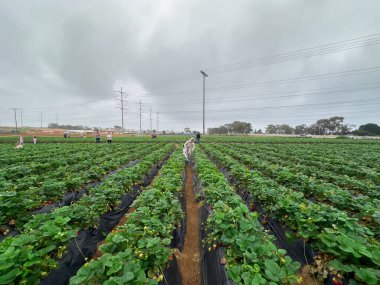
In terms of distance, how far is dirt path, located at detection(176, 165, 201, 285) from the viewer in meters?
3.08

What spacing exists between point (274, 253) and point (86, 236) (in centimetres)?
343

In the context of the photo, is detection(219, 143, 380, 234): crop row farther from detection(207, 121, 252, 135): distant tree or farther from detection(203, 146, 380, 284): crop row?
detection(207, 121, 252, 135): distant tree

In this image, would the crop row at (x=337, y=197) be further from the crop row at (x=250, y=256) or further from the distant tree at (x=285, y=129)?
the distant tree at (x=285, y=129)

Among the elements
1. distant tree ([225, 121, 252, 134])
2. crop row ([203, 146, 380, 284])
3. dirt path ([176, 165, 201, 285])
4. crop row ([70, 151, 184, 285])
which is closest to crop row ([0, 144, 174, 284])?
crop row ([70, 151, 184, 285])

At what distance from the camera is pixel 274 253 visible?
7.64 feet

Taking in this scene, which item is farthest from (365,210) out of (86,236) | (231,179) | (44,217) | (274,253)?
(44,217)

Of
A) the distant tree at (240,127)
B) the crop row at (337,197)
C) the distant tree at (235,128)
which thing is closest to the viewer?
the crop row at (337,197)

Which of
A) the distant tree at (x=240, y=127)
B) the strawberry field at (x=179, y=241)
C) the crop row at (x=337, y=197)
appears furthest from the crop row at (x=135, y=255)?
→ the distant tree at (x=240, y=127)

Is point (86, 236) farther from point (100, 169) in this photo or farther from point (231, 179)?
point (231, 179)

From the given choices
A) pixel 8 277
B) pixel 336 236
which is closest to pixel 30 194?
pixel 8 277

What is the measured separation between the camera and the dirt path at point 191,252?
308 cm

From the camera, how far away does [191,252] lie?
382 centimetres

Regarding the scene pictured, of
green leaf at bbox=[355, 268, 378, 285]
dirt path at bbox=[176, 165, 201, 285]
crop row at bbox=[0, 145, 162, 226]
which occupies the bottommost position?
dirt path at bbox=[176, 165, 201, 285]

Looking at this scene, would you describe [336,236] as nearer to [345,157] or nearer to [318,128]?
[345,157]
